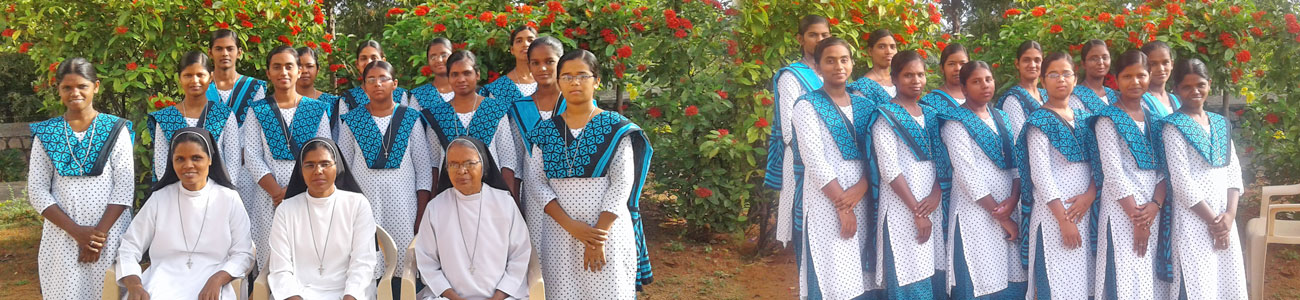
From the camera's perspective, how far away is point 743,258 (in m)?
5.88

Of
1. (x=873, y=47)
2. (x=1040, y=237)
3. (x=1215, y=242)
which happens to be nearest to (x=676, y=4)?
(x=873, y=47)

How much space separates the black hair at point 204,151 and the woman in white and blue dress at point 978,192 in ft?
9.60

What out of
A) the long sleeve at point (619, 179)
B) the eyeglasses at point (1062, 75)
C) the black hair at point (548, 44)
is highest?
the black hair at point (548, 44)

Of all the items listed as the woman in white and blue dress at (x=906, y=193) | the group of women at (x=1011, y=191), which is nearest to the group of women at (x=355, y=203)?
the group of women at (x=1011, y=191)

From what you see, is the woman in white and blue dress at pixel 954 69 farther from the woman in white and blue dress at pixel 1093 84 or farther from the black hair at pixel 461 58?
the black hair at pixel 461 58

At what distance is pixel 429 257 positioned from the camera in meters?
3.66

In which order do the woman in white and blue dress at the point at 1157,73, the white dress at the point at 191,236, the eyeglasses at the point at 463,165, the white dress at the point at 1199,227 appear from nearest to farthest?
the eyeglasses at the point at 463,165
the white dress at the point at 191,236
the white dress at the point at 1199,227
the woman in white and blue dress at the point at 1157,73

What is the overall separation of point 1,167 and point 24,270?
5.32m

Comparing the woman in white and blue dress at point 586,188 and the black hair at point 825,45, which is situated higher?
the black hair at point 825,45

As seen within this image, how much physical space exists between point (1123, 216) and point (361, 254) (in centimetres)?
303

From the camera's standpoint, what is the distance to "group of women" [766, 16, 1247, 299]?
3875 mm

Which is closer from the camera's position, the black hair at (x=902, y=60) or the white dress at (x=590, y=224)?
the white dress at (x=590, y=224)

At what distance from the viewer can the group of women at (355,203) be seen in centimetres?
362

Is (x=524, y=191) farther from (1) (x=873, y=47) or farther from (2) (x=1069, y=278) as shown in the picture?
(2) (x=1069, y=278)
